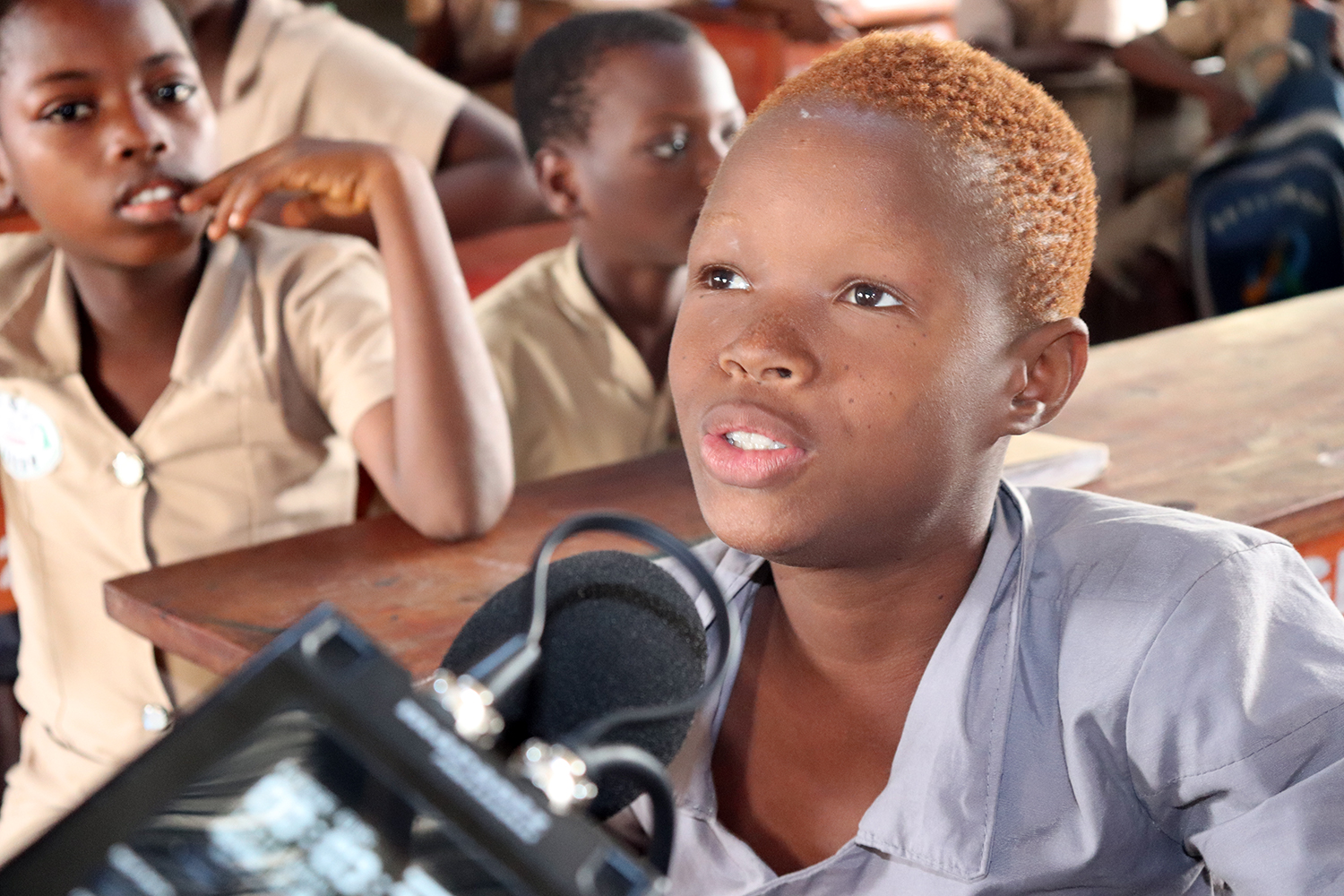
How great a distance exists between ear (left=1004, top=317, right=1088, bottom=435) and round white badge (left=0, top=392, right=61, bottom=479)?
3.89 feet

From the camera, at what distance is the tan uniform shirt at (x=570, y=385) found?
200 cm

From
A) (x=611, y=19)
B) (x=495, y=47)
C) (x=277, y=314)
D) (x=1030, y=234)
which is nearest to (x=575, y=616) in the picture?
(x=1030, y=234)

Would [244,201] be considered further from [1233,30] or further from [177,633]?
[1233,30]

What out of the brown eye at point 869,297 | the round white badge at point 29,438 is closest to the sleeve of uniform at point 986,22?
the round white badge at point 29,438

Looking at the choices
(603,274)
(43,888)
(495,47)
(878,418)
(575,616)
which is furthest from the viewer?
(495,47)

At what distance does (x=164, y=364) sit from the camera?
1.66 m

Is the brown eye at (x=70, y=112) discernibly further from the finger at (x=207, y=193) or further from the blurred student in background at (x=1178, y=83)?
the blurred student in background at (x=1178, y=83)

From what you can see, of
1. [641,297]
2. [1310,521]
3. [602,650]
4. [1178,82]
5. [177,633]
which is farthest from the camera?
[1178,82]

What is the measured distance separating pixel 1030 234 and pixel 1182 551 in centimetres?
23

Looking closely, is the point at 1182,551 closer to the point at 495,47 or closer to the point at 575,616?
the point at 575,616

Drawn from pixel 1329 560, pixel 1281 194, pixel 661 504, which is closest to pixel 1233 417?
pixel 1329 560

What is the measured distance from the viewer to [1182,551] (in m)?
0.86

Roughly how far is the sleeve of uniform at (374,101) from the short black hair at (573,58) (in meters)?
0.18

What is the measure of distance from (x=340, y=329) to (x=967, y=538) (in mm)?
934
